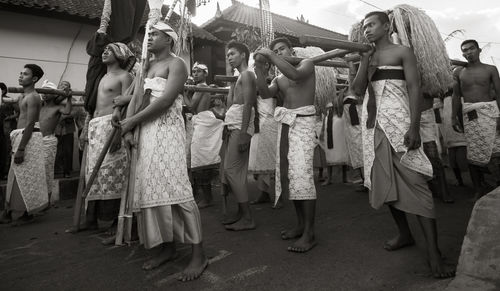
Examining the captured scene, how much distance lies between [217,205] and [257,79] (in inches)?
89.7

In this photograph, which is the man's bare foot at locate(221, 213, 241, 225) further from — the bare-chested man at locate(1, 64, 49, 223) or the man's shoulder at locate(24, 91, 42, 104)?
the man's shoulder at locate(24, 91, 42, 104)

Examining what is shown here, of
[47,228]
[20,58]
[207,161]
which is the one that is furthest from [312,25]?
[47,228]

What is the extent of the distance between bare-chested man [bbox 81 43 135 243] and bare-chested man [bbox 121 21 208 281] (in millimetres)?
1037

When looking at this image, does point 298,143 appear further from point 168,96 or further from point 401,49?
point 168,96

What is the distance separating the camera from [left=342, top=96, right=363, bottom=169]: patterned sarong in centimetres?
619

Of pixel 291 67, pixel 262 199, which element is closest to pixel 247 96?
pixel 291 67

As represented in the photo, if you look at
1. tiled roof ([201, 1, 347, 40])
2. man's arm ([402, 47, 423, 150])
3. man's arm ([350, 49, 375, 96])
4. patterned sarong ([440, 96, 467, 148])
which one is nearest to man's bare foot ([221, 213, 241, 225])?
man's arm ([350, 49, 375, 96])

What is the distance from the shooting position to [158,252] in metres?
2.92

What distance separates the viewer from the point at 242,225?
3.85 metres

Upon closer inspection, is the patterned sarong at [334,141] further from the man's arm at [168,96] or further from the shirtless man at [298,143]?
the man's arm at [168,96]

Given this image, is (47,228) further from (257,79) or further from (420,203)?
(420,203)

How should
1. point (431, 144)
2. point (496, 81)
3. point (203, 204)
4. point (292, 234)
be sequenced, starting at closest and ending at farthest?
point (292, 234)
point (431, 144)
point (496, 81)
point (203, 204)

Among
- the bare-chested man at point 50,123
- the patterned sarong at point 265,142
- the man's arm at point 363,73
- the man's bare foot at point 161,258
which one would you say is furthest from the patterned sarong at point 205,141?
the man's arm at point 363,73

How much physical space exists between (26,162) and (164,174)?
10.2 feet
